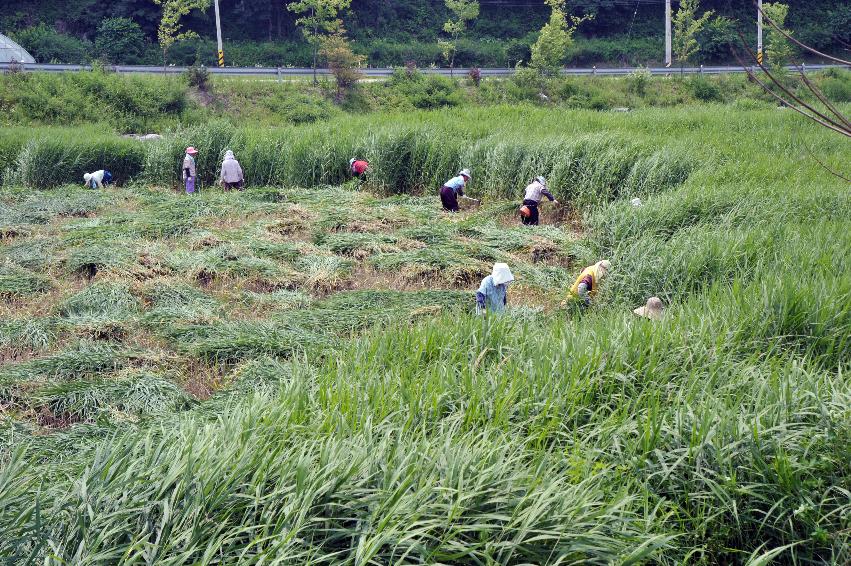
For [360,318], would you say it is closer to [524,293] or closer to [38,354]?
[524,293]

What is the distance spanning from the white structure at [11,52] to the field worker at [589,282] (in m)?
23.5

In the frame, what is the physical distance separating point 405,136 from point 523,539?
11570mm

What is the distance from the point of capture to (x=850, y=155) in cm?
1288

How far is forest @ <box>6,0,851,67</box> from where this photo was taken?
2912 centimetres

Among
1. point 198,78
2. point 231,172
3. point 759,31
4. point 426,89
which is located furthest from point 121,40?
point 759,31

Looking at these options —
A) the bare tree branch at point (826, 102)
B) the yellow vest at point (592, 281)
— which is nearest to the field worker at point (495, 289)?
the yellow vest at point (592, 281)

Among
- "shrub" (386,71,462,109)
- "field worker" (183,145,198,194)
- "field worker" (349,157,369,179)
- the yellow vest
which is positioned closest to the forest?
"shrub" (386,71,462,109)

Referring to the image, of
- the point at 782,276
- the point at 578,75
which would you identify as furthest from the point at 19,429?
the point at 578,75

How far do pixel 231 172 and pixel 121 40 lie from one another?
738 inches

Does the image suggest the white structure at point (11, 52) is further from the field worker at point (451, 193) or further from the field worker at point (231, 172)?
the field worker at point (451, 193)

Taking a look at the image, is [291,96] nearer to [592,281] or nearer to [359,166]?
[359,166]

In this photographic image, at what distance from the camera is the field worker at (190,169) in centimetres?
1381

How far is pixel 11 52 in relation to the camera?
2514cm

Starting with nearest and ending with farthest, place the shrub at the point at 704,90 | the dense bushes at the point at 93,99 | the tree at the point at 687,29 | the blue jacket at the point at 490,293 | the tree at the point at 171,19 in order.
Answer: the blue jacket at the point at 490,293 → the dense bushes at the point at 93,99 → the tree at the point at 171,19 → the shrub at the point at 704,90 → the tree at the point at 687,29
